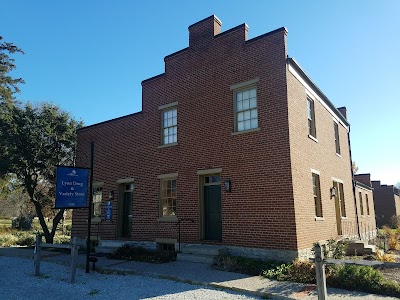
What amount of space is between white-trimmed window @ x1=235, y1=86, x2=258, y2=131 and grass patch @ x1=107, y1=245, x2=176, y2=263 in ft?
17.4

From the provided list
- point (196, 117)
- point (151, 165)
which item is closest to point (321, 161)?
point (196, 117)

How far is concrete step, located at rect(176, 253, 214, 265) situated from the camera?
10867mm

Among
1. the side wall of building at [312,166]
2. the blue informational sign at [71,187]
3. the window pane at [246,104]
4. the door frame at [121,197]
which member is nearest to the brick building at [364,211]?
the side wall of building at [312,166]

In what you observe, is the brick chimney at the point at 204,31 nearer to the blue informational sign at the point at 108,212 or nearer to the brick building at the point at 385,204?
the blue informational sign at the point at 108,212

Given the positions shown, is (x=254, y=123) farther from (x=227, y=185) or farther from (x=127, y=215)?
(x=127, y=215)

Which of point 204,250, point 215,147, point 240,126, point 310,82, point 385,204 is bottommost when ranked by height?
point 204,250

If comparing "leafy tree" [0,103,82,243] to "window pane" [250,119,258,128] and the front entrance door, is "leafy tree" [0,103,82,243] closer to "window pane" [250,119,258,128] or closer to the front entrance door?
the front entrance door

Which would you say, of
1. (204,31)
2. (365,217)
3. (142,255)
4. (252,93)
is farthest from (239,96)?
(365,217)

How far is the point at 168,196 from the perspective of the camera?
45.1ft

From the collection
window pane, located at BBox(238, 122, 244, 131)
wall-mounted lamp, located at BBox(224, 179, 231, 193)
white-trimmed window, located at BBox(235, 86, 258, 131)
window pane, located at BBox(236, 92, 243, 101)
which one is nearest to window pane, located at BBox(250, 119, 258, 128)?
white-trimmed window, located at BBox(235, 86, 258, 131)

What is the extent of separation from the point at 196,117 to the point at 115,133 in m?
5.07

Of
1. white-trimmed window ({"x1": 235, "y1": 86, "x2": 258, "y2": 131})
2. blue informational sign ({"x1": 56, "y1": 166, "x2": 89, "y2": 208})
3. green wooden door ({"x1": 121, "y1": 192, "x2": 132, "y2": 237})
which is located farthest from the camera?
green wooden door ({"x1": 121, "y1": 192, "x2": 132, "y2": 237})

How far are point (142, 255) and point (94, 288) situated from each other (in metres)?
3.99

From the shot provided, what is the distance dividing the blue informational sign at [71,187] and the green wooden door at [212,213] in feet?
15.0
